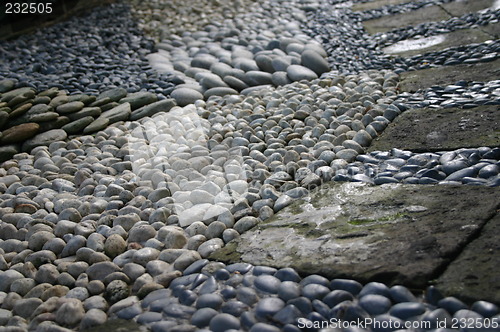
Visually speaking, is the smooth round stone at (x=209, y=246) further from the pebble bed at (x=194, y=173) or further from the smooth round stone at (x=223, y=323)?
the smooth round stone at (x=223, y=323)

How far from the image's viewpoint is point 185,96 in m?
3.33

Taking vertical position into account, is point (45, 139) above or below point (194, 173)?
below

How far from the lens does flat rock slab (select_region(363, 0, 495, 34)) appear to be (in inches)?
178

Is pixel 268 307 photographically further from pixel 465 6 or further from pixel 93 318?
pixel 465 6

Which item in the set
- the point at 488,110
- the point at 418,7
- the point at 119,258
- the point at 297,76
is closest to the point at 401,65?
the point at 297,76

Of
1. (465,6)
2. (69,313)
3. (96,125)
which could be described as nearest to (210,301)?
(69,313)

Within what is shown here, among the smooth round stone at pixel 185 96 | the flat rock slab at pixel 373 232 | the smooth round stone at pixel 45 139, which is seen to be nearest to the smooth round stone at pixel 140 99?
the smooth round stone at pixel 185 96

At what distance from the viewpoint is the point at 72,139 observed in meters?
2.90

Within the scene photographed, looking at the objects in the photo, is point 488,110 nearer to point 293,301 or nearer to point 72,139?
point 293,301

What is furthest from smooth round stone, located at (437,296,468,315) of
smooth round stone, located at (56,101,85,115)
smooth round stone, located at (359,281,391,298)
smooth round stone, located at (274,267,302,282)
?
smooth round stone, located at (56,101,85,115)

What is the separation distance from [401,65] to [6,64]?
294cm

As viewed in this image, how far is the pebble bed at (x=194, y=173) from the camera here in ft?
4.80

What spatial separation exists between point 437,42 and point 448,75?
880 millimetres

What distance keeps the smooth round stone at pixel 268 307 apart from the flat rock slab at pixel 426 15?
11.6ft
